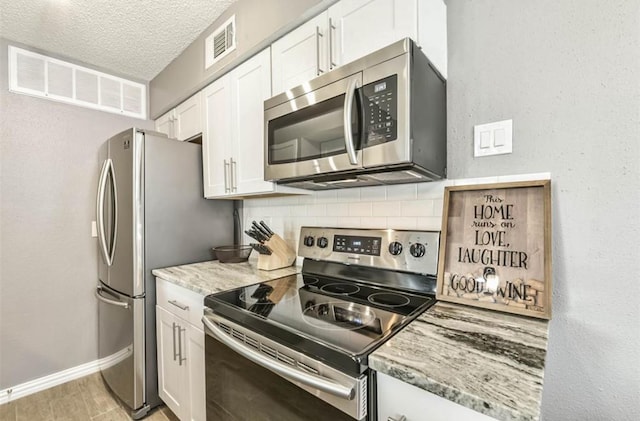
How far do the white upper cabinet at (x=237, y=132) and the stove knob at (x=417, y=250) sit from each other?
71cm

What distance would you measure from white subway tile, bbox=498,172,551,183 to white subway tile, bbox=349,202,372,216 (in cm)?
59

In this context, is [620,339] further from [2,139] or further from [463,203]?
[2,139]

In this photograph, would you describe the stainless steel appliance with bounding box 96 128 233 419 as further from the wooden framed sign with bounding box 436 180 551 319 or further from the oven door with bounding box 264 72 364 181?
the wooden framed sign with bounding box 436 180 551 319

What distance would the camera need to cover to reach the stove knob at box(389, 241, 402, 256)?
1281 millimetres

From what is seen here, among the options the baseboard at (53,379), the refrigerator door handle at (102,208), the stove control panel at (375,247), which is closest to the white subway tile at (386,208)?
the stove control panel at (375,247)

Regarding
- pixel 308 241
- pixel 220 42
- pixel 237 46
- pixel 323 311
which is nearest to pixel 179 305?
pixel 308 241

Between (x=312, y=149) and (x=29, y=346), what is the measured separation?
254 centimetres

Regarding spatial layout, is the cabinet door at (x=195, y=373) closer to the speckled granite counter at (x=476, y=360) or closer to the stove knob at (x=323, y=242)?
the stove knob at (x=323, y=242)

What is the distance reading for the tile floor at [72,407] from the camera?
1.80m

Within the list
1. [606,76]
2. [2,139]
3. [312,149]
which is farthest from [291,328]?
[2,139]

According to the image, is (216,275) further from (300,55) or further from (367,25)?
(367,25)

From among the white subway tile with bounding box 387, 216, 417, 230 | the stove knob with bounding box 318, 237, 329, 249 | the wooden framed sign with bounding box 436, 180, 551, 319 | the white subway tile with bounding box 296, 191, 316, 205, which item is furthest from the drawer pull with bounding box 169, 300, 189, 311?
the wooden framed sign with bounding box 436, 180, 551, 319

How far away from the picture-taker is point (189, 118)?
7.35ft

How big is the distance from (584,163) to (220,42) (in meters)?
1.97
